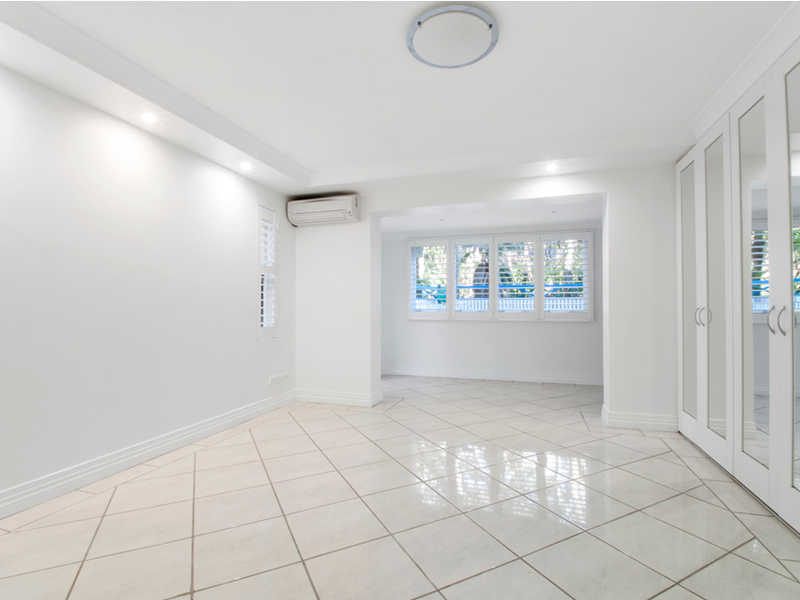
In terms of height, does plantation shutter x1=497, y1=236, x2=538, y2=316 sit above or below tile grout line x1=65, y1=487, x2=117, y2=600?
above

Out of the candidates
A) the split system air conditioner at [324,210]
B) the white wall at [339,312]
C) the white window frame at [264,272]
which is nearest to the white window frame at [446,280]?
the white wall at [339,312]

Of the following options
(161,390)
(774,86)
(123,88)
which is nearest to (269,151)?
(123,88)

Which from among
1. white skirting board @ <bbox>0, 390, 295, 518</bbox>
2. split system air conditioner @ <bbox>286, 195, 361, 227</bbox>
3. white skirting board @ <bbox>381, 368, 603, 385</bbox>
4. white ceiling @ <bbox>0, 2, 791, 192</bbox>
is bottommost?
white skirting board @ <bbox>381, 368, 603, 385</bbox>

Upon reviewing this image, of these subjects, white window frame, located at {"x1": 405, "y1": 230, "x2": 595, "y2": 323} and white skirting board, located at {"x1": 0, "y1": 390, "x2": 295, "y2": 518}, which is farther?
white window frame, located at {"x1": 405, "y1": 230, "x2": 595, "y2": 323}

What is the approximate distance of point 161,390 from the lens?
2889mm

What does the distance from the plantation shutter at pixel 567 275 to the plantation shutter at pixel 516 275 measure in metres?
0.18

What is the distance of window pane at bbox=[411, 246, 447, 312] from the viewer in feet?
21.2

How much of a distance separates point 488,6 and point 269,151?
227cm

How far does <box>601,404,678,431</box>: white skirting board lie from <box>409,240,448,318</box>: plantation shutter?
321 centimetres

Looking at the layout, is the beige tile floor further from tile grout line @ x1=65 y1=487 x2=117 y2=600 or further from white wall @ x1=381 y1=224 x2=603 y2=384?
→ white wall @ x1=381 y1=224 x2=603 y2=384

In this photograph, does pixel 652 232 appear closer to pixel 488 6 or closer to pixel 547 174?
pixel 547 174

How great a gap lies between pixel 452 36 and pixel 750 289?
216cm

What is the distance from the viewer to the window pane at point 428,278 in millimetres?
6473

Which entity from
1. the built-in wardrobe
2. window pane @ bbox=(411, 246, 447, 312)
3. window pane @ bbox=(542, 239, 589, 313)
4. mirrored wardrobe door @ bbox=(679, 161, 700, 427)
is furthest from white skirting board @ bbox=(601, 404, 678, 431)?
window pane @ bbox=(411, 246, 447, 312)
